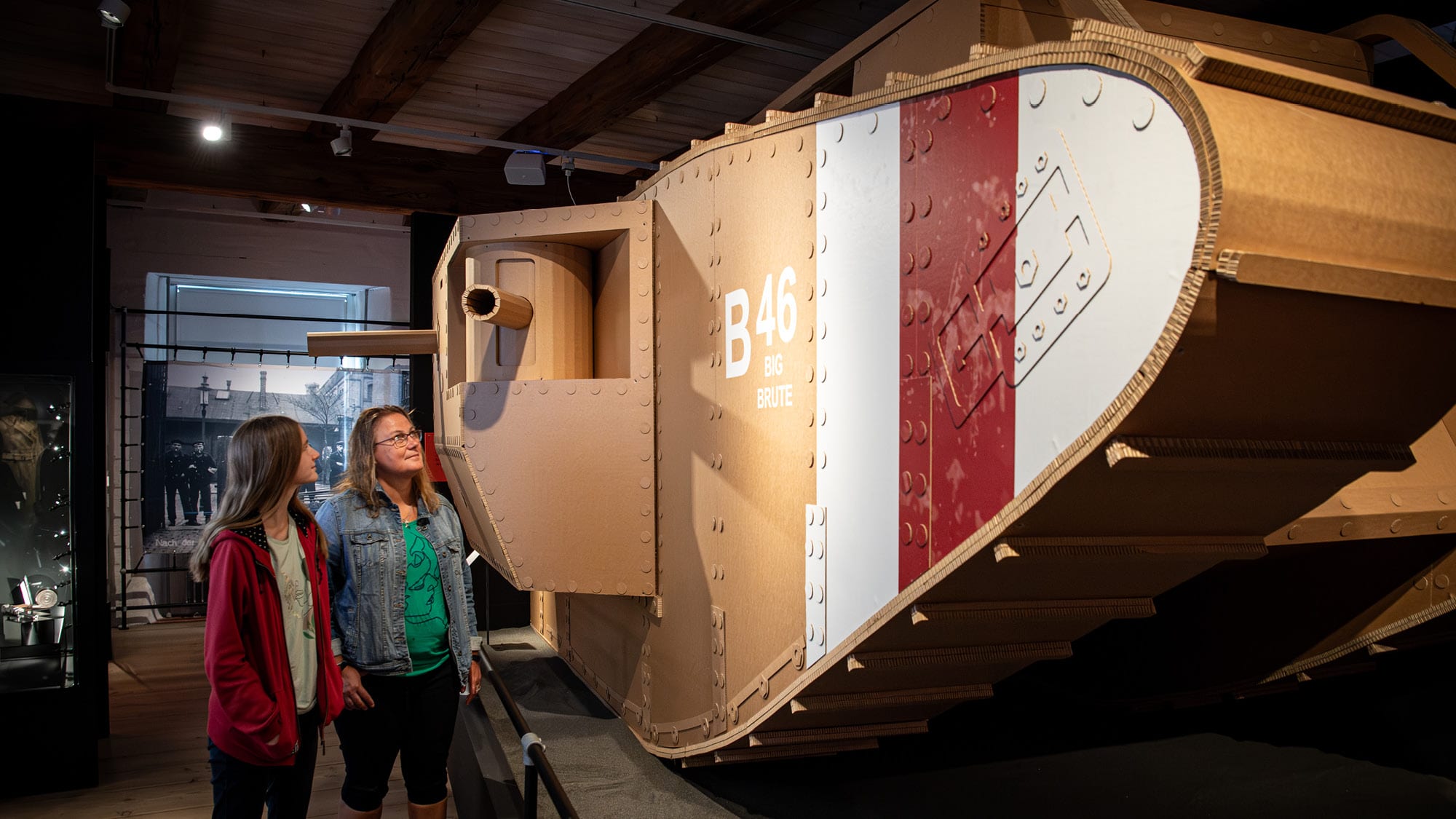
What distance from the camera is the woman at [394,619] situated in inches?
119

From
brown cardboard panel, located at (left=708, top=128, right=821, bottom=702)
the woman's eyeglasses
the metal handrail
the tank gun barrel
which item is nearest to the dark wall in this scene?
the tank gun barrel

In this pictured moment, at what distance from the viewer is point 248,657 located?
249 centimetres

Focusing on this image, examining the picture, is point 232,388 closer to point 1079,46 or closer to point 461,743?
point 461,743

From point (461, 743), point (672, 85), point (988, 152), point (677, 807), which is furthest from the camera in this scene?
point (672, 85)

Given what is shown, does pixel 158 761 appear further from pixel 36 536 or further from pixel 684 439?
pixel 684 439

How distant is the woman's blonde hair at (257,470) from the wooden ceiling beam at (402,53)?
2798 millimetres

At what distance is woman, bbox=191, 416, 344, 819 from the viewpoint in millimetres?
2441

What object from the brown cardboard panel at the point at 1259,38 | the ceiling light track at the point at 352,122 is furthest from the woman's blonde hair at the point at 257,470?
the ceiling light track at the point at 352,122

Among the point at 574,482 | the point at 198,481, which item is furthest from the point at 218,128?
the point at 198,481

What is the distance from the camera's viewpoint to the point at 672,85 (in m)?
5.88

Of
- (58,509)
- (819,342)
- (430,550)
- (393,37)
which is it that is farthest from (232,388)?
(819,342)

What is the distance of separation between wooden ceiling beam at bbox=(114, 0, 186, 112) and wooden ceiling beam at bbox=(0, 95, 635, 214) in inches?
16.0

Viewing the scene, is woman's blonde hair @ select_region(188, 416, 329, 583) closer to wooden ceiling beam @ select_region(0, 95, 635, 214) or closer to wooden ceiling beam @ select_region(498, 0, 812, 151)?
wooden ceiling beam @ select_region(498, 0, 812, 151)

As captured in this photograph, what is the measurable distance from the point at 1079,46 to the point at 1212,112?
0.37 meters
